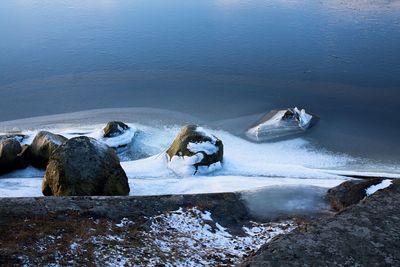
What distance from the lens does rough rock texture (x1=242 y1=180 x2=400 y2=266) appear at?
557cm

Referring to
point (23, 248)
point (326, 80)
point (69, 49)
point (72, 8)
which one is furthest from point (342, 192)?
point (72, 8)

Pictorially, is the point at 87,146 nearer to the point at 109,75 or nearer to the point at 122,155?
the point at 122,155

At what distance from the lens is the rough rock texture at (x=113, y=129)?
11977 mm

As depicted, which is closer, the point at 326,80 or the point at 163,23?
the point at 326,80

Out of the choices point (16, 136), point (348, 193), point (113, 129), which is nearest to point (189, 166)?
point (113, 129)

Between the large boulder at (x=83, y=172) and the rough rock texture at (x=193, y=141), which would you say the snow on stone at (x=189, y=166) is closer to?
the rough rock texture at (x=193, y=141)

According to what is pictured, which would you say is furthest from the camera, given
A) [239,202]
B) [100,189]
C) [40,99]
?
[40,99]

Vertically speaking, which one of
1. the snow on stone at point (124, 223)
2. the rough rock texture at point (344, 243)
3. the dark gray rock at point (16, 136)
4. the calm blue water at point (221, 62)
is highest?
the calm blue water at point (221, 62)

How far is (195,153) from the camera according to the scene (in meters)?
10.7

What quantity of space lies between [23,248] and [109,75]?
32.1ft

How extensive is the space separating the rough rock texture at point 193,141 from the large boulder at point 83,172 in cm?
203

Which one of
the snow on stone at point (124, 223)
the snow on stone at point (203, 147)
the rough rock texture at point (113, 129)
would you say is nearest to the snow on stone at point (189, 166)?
the snow on stone at point (203, 147)

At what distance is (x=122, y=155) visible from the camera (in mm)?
11711

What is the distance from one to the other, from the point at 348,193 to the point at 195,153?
3.54 metres
